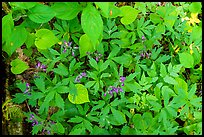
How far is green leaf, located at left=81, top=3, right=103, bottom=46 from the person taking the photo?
1742 millimetres

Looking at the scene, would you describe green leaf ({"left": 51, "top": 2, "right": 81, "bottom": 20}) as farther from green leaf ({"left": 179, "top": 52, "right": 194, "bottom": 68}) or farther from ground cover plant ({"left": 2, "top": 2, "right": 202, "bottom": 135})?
green leaf ({"left": 179, "top": 52, "right": 194, "bottom": 68})

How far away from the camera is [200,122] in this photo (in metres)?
2.19

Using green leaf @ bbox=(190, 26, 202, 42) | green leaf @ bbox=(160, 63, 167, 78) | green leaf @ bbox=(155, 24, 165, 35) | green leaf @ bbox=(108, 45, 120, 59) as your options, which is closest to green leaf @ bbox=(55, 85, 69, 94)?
green leaf @ bbox=(108, 45, 120, 59)

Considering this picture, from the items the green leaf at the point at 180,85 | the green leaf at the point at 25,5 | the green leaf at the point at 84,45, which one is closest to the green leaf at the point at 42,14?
the green leaf at the point at 25,5

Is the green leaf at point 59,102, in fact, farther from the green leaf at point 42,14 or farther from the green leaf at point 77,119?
the green leaf at point 42,14

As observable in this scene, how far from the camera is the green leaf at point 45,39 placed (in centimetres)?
203

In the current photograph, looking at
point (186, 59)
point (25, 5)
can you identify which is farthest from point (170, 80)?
point (25, 5)

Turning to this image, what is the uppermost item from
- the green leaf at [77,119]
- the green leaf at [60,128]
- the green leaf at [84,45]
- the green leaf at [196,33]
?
the green leaf at [196,33]

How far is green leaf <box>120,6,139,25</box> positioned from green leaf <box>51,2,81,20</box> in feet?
1.38

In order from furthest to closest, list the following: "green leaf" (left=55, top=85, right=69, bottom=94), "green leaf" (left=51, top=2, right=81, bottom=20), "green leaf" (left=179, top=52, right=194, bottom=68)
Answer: "green leaf" (left=179, top=52, right=194, bottom=68), "green leaf" (left=55, top=85, right=69, bottom=94), "green leaf" (left=51, top=2, right=81, bottom=20)

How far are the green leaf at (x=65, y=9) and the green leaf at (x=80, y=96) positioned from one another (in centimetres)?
45

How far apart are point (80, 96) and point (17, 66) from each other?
47 cm

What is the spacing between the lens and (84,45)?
2100 mm

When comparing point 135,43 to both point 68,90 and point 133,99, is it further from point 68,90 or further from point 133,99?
point 68,90
